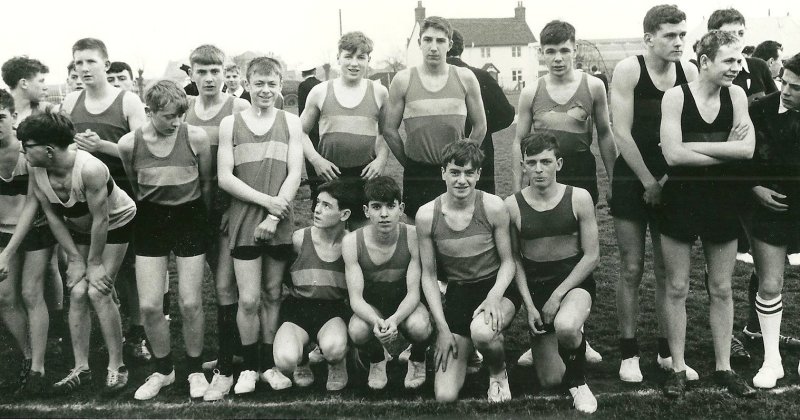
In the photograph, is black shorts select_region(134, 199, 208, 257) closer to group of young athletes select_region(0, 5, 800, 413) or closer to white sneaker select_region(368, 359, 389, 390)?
group of young athletes select_region(0, 5, 800, 413)

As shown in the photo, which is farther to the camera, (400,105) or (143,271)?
(400,105)

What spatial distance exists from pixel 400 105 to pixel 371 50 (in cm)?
39

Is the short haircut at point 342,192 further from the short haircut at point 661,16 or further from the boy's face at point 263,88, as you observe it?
the short haircut at point 661,16

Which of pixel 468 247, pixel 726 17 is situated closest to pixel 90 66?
pixel 468 247

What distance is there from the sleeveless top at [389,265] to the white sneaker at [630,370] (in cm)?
134

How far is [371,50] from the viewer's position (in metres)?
4.08

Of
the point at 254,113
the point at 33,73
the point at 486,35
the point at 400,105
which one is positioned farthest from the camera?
the point at 486,35

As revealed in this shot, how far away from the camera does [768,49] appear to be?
548 centimetres

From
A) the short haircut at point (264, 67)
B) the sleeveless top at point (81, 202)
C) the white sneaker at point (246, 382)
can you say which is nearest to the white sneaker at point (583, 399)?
the white sneaker at point (246, 382)

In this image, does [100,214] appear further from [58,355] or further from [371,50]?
[371,50]

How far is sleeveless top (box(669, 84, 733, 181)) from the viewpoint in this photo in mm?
3459

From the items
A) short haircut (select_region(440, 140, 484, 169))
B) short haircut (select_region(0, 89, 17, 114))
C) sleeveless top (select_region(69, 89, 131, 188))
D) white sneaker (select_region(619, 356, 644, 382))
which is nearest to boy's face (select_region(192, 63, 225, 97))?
sleeveless top (select_region(69, 89, 131, 188))

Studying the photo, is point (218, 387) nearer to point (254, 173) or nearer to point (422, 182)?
point (254, 173)

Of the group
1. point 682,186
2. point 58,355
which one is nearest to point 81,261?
point 58,355
